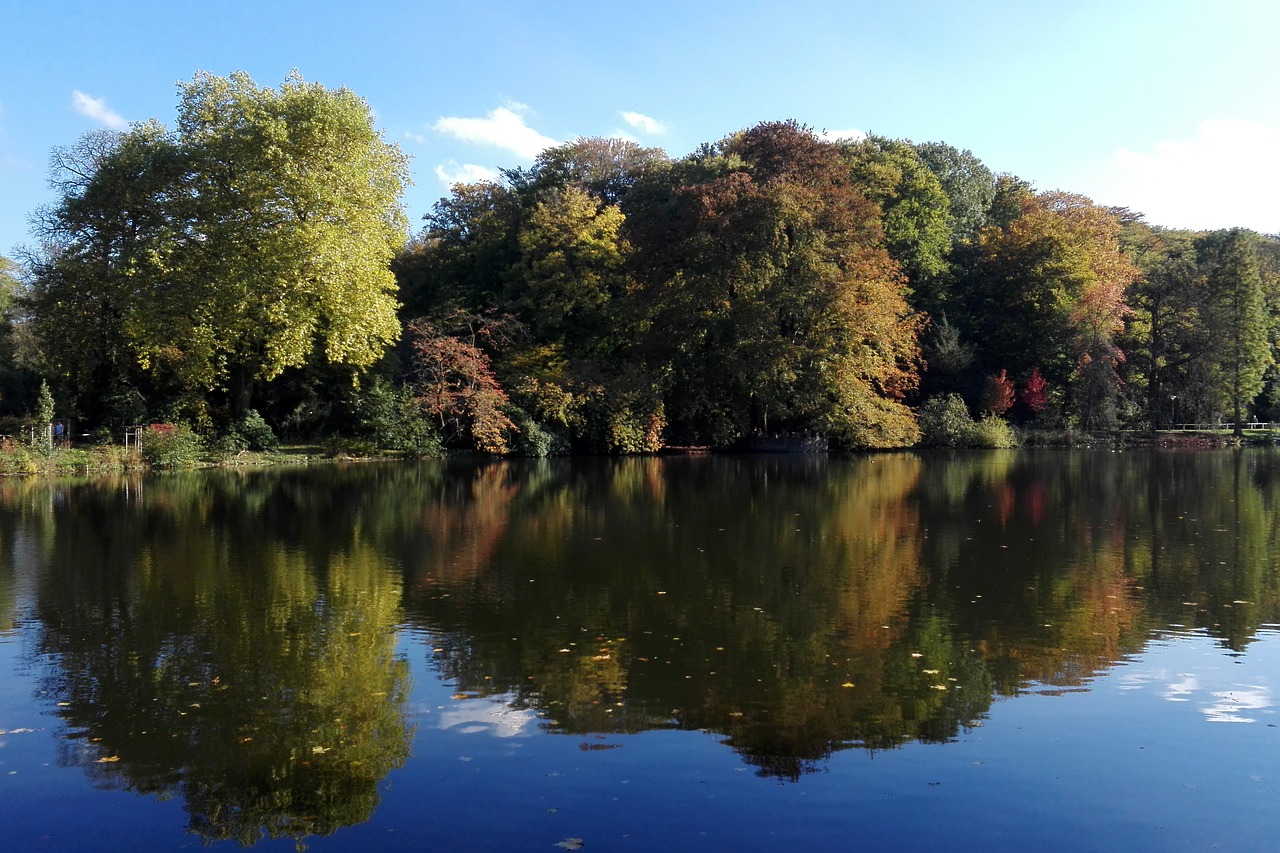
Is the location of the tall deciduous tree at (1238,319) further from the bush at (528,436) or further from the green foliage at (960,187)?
the bush at (528,436)

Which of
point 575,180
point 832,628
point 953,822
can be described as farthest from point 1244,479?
point 575,180

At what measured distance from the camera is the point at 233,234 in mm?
28938

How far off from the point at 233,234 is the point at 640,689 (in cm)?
2669

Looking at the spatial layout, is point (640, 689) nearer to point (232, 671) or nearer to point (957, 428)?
point (232, 671)

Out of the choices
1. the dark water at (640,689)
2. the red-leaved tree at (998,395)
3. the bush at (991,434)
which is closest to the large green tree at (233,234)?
the dark water at (640,689)

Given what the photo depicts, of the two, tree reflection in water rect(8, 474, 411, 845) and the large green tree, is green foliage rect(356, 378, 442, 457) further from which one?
tree reflection in water rect(8, 474, 411, 845)

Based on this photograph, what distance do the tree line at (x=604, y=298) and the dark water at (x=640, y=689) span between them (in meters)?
17.2

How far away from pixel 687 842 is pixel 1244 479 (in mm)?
26116

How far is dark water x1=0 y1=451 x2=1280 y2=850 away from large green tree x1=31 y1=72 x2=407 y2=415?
15.8 metres

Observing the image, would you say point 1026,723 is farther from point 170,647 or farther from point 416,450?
point 416,450

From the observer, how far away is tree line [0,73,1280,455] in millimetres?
29375

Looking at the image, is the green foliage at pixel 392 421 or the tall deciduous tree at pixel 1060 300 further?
the tall deciduous tree at pixel 1060 300

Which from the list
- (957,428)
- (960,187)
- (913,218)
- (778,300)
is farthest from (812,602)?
(960,187)

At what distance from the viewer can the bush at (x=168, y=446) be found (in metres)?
27.9
